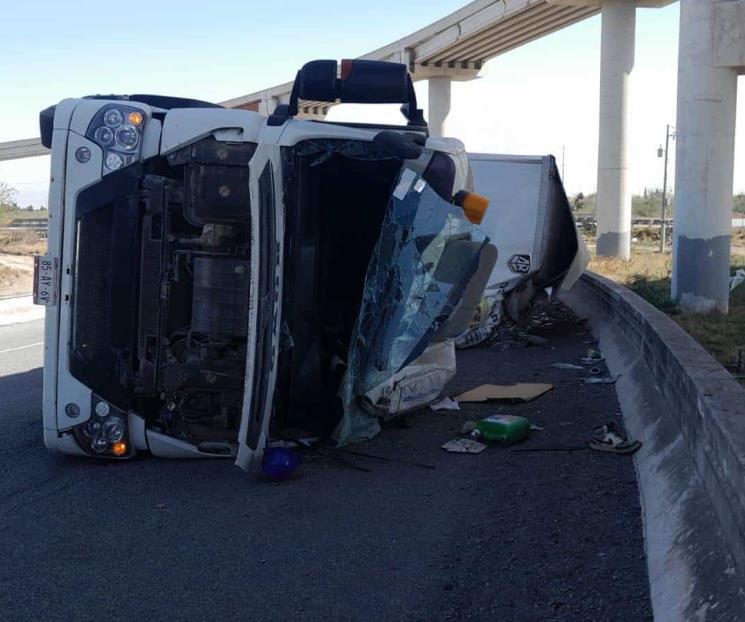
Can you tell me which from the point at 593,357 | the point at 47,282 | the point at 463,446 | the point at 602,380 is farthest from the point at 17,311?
the point at 463,446

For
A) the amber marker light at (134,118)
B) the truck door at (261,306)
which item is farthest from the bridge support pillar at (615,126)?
the truck door at (261,306)

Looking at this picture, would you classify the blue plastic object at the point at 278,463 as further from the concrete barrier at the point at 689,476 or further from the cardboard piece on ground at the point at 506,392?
the cardboard piece on ground at the point at 506,392

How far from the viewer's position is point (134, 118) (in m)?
6.32

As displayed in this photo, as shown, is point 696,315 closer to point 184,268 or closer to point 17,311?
point 17,311

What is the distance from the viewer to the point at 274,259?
581 centimetres

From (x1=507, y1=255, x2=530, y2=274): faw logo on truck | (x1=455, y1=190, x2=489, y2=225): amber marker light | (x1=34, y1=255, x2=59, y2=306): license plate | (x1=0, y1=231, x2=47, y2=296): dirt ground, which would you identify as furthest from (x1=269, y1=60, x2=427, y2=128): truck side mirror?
(x1=0, y1=231, x2=47, y2=296): dirt ground

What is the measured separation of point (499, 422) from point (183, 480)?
7.82ft

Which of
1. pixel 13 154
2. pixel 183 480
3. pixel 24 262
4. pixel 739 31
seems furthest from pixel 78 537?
pixel 13 154

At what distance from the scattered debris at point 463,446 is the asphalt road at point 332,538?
8 cm

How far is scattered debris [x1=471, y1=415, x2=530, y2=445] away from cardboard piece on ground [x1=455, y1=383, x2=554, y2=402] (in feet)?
4.45

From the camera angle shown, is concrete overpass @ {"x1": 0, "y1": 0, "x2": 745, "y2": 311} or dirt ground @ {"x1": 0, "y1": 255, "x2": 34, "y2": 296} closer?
concrete overpass @ {"x1": 0, "y1": 0, "x2": 745, "y2": 311}

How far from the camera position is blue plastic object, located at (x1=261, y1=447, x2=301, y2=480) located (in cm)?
606

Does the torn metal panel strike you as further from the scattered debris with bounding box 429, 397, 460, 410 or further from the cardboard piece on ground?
the scattered debris with bounding box 429, 397, 460, 410

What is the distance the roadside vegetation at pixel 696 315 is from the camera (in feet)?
39.9
